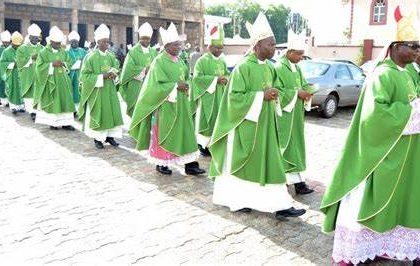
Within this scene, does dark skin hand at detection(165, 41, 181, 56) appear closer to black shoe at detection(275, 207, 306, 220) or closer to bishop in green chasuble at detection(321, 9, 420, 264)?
black shoe at detection(275, 207, 306, 220)

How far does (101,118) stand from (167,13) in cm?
2857

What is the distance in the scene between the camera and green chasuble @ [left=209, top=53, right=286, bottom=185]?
5195mm

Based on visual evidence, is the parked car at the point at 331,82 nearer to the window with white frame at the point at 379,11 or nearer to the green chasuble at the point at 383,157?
the green chasuble at the point at 383,157

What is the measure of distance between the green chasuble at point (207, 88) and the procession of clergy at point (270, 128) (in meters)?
0.02

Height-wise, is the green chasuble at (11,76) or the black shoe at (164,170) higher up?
the green chasuble at (11,76)

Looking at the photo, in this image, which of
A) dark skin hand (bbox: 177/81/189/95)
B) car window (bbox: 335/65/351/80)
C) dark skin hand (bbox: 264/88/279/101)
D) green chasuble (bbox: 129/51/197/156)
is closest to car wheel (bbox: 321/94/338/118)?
car window (bbox: 335/65/351/80)

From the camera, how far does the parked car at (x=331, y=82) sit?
12.8m

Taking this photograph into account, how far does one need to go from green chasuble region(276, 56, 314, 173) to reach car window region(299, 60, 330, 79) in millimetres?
6902

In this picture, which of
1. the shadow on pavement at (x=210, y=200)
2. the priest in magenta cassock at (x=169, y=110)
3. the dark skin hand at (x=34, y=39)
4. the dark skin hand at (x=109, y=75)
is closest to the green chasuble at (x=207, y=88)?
the shadow on pavement at (x=210, y=200)

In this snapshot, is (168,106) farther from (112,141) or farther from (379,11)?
(379,11)

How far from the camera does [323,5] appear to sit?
32.5 m

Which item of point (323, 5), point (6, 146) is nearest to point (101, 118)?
point (6, 146)

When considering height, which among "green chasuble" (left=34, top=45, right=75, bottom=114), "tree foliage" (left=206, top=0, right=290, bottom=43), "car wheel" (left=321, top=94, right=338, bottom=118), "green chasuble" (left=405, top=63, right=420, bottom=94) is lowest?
"car wheel" (left=321, top=94, right=338, bottom=118)

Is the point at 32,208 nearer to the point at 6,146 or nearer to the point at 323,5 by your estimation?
the point at 6,146
